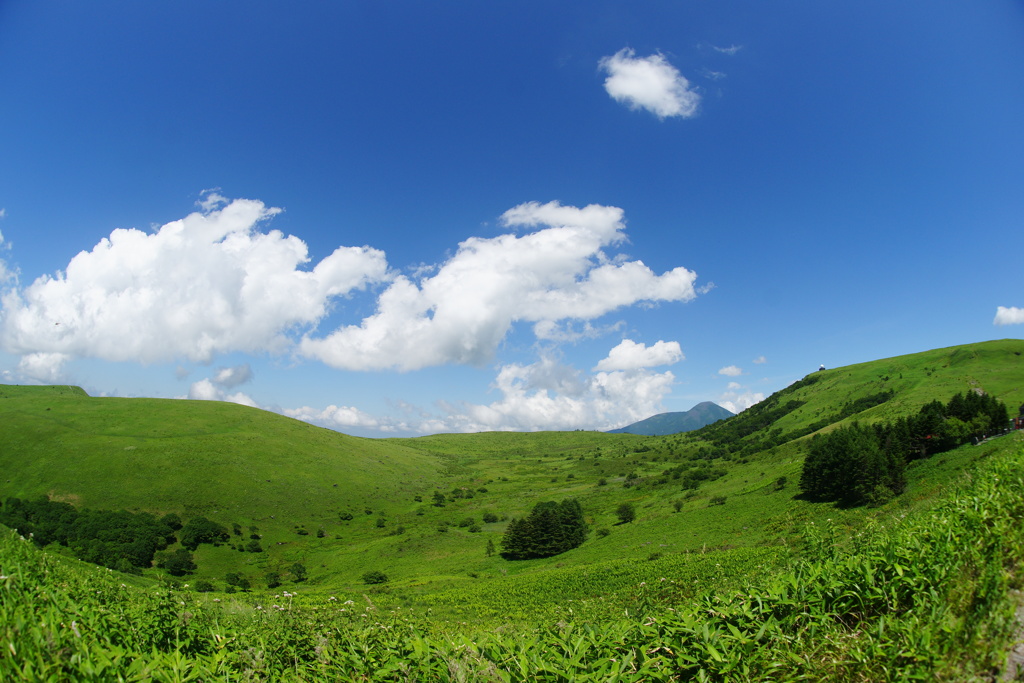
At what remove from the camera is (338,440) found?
180625 millimetres

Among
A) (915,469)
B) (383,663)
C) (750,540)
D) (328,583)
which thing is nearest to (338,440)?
(328,583)

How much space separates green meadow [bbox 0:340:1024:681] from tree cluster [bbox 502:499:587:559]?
3300mm

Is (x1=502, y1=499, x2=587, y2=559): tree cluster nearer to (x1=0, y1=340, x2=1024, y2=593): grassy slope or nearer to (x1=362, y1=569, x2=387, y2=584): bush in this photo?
(x1=0, y1=340, x2=1024, y2=593): grassy slope

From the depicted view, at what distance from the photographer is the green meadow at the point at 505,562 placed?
421 centimetres

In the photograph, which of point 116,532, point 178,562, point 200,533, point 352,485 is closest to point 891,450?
point 178,562

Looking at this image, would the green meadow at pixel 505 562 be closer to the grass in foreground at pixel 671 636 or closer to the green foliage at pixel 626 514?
the grass in foreground at pixel 671 636

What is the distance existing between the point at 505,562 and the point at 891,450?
63670 mm

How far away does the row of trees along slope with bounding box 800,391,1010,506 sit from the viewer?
52594mm

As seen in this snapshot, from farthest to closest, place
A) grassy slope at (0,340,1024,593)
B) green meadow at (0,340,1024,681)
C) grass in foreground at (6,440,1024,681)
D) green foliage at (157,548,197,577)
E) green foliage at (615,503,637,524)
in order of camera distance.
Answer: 1. green foliage at (615,503,637,524)
2. green foliage at (157,548,197,577)
3. grassy slope at (0,340,1024,593)
4. green meadow at (0,340,1024,681)
5. grass in foreground at (6,440,1024,681)

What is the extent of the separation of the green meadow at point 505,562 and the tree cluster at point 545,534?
3.30 meters

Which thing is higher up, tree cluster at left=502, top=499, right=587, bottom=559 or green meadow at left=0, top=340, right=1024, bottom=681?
green meadow at left=0, top=340, right=1024, bottom=681

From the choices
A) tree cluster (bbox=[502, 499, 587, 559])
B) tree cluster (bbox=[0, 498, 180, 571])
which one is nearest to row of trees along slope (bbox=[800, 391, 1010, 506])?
tree cluster (bbox=[502, 499, 587, 559])

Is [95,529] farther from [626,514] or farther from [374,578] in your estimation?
[626,514]

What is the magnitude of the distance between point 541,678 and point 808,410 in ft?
755
